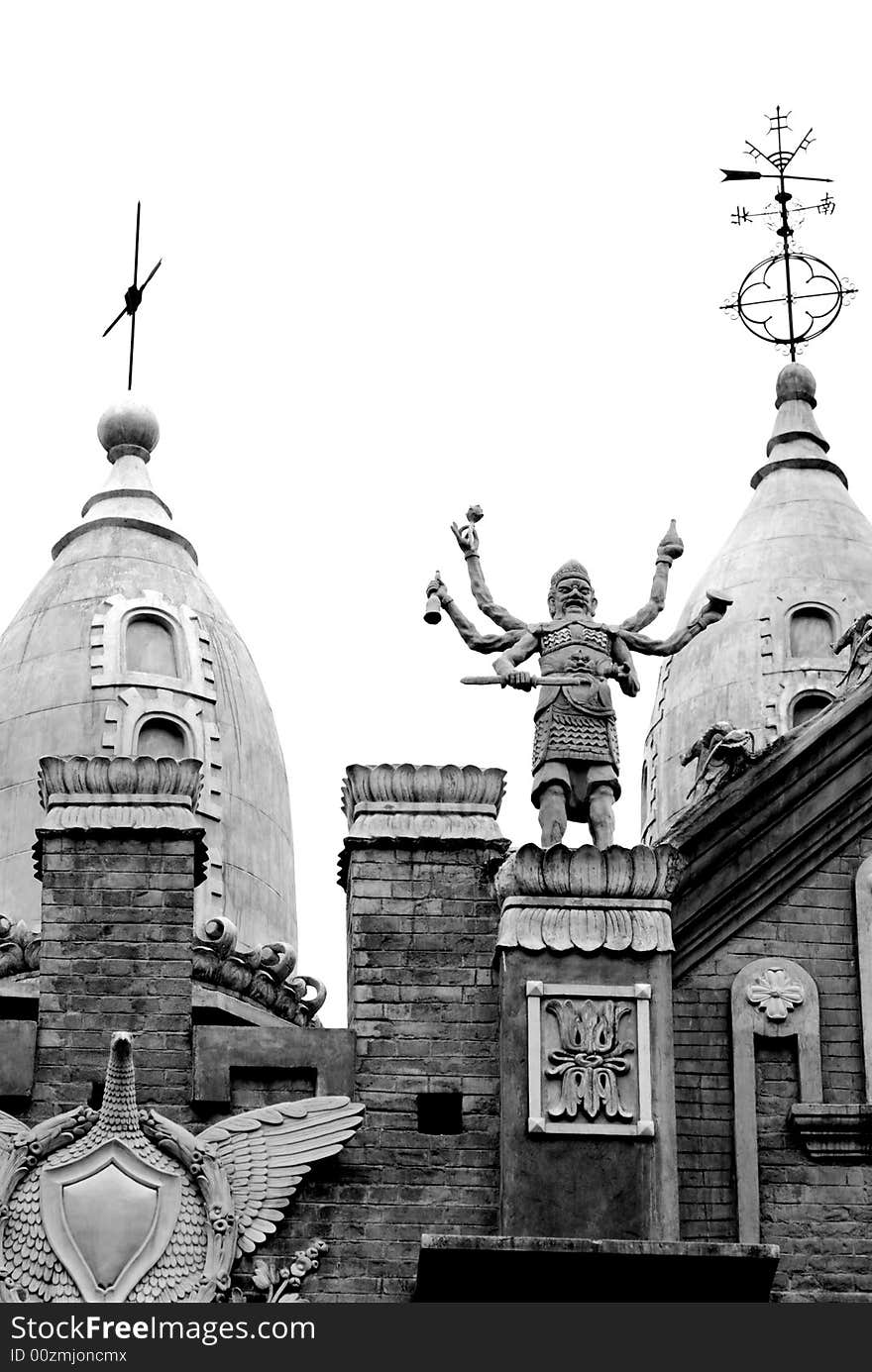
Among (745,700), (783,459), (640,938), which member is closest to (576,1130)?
(640,938)

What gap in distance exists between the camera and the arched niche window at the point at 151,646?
37688 mm

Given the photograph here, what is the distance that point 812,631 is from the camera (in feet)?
131

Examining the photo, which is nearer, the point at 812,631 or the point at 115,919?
the point at 115,919

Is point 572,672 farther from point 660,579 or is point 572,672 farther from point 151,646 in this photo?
point 151,646

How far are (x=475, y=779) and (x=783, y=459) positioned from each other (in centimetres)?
1114

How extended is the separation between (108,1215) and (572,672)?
6.10m

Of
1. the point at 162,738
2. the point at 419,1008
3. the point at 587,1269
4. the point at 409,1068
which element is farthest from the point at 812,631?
the point at 587,1269

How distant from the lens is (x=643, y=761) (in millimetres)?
40844

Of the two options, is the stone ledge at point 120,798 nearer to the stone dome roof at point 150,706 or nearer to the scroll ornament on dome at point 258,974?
the scroll ornament on dome at point 258,974

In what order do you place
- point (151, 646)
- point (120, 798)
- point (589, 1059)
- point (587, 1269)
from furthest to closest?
1. point (151, 646)
2. point (120, 798)
3. point (589, 1059)
4. point (587, 1269)

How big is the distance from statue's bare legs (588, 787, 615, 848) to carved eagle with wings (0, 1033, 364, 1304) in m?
A: 3.19

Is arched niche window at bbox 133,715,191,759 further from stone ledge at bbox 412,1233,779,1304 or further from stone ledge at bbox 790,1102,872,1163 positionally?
stone ledge at bbox 412,1233,779,1304

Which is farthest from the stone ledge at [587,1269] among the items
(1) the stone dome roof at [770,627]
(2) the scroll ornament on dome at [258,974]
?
(1) the stone dome roof at [770,627]

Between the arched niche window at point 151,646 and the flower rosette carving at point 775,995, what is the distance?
8.44m
